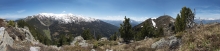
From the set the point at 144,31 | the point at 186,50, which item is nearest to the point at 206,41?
the point at 186,50

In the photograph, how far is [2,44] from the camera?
51.3 ft

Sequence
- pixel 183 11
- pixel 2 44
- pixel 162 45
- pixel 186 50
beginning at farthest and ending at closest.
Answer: pixel 183 11
pixel 162 45
pixel 2 44
pixel 186 50

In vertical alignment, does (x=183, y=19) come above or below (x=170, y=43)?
above

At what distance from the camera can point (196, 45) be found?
47.9 ft

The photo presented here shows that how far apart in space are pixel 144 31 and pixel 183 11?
54.8ft

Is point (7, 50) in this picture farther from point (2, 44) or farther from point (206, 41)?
point (206, 41)

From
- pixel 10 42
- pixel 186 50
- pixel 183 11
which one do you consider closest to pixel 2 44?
pixel 10 42

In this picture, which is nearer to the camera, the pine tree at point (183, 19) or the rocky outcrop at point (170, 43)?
the rocky outcrop at point (170, 43)

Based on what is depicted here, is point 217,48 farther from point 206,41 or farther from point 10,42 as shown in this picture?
point 10,42

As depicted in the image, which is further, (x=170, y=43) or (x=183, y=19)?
(x=183, y=19)

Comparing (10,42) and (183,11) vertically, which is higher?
(183,11)

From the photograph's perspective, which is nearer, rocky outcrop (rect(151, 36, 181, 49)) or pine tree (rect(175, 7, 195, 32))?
rocky outcrop (rect(151, 36, 181, 49))

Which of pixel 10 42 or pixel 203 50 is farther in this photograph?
pixel 10 42

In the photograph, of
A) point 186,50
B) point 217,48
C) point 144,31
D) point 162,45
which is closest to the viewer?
point 217,48
